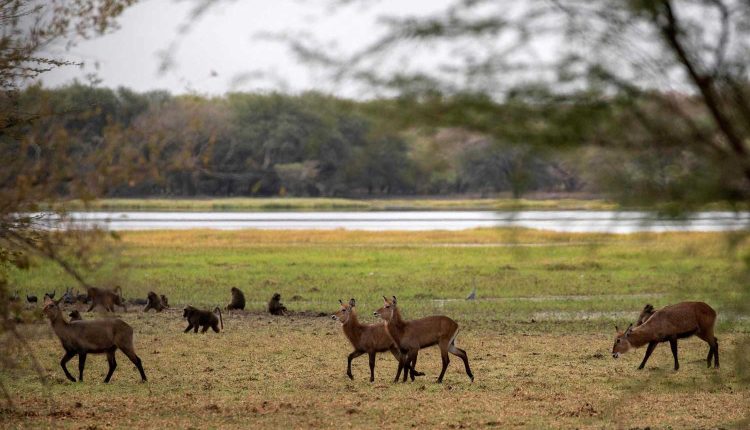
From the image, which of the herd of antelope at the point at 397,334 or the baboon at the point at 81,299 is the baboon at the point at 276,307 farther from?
the herd of antelope at the point at 397,334

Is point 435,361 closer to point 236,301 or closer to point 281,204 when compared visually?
point 236,301

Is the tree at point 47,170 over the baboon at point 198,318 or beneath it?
over

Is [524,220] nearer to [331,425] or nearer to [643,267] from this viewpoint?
[331,425]

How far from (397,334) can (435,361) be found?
100 inches

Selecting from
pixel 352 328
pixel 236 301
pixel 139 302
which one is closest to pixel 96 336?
pixel 352 328

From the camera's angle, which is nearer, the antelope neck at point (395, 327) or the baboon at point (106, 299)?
the antelope neck at point (395, 327)

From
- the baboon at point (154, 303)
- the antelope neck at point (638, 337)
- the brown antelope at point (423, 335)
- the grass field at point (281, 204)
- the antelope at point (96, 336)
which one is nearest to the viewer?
the antelope at point (96, 336)

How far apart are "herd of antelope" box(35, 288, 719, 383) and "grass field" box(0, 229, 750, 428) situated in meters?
0.30

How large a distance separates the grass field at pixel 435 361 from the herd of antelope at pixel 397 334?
304mm

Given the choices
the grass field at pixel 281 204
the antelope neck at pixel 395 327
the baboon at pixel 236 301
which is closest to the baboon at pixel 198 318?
the baboon at pixel 236 301

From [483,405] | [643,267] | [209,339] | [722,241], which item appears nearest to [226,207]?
[643,267]

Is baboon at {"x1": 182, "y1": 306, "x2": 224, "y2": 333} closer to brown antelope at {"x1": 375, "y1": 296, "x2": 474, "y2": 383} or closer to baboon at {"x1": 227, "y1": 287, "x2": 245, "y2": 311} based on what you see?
baboon at {"x1": 227, "y1": 287, "x2": 245, "y2": 311}

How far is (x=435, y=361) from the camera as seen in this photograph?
15305 mm

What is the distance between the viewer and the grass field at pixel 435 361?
640cm
